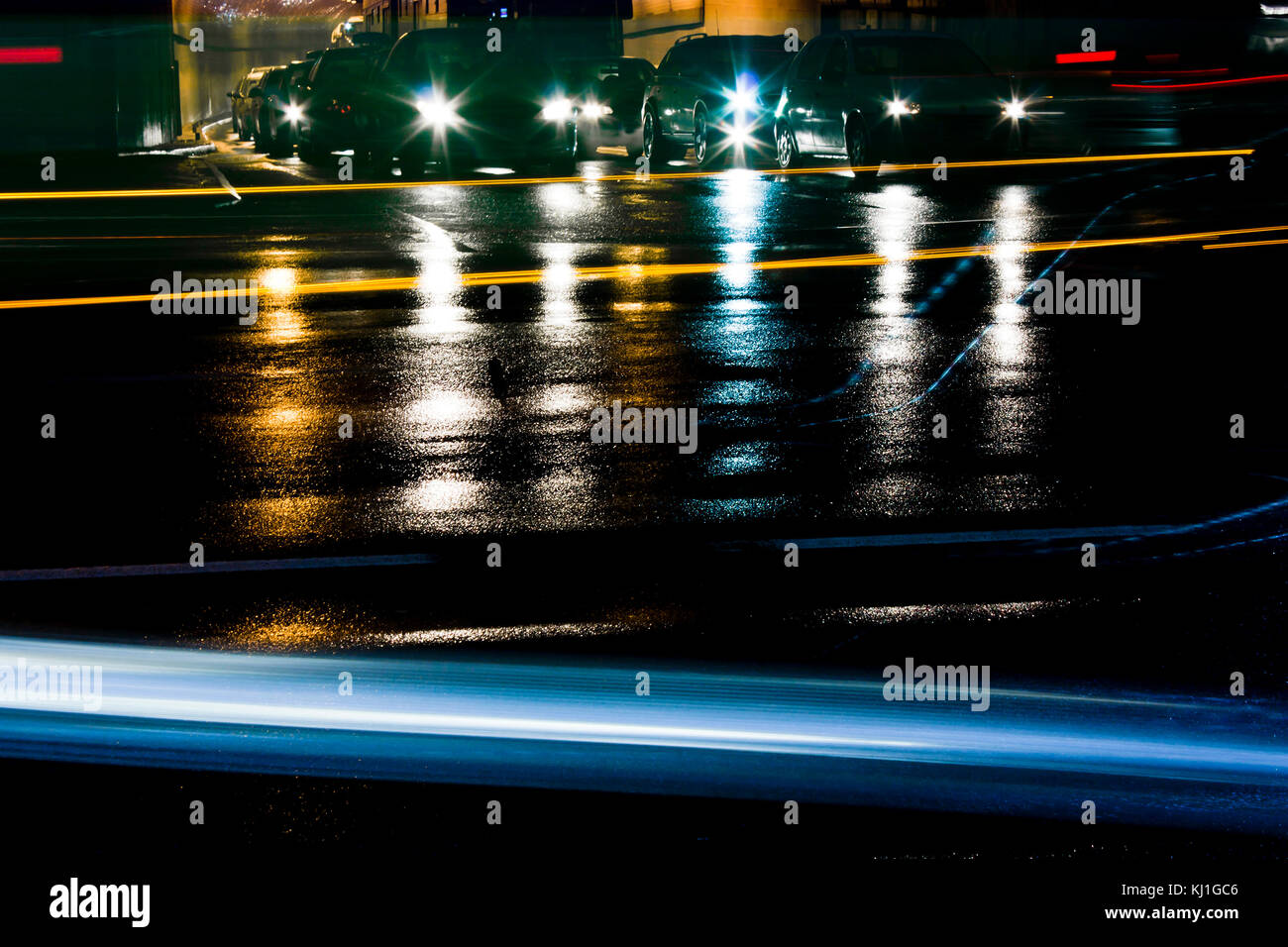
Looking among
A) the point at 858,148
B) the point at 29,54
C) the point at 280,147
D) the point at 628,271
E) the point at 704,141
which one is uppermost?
the point at 29,54

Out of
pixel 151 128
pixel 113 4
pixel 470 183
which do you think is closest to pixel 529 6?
pixel 151 128

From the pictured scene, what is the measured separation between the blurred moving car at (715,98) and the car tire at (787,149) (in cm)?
92

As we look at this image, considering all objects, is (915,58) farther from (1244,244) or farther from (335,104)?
(335,104)

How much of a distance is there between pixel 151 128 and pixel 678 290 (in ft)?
60.4

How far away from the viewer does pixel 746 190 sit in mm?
19078

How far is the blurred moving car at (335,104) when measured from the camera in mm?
22312

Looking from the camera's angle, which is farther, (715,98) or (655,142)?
(655,142)

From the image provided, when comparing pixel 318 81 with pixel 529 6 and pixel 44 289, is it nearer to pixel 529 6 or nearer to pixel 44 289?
pixel 529 6

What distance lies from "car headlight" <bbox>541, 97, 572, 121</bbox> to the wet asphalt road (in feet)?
23.3

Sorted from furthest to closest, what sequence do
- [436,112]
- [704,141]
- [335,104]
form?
[704,141], [335,104], [436,112]

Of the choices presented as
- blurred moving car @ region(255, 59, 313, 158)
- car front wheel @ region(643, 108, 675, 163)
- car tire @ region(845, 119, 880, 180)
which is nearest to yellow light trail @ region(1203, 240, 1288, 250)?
car tire @ region(845, 119, 880, 180)

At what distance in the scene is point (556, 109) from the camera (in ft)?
70.6

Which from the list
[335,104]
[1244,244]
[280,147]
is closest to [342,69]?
[335,104]

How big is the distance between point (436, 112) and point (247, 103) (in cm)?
1604
